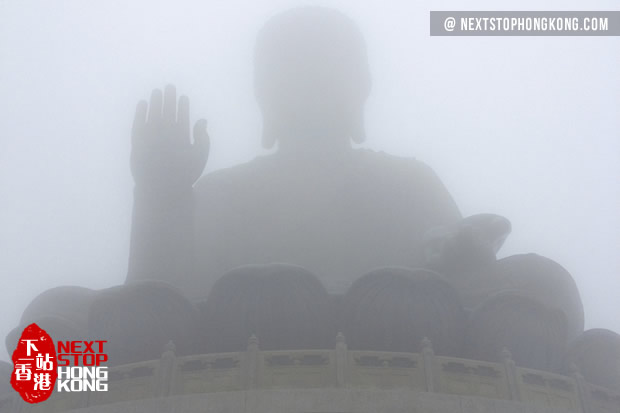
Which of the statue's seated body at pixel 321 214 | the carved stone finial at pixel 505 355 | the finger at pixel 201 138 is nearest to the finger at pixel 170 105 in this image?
the finger at pixel 201 138

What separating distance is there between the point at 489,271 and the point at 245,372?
2.58 metres

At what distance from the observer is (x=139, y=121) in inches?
331

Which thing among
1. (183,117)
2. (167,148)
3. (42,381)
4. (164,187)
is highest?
(183,117)

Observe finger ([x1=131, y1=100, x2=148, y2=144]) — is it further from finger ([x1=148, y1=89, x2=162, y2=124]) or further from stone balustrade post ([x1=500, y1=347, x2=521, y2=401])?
stone balustrade post ([x1=500, y1=347, x2=521, y2=401])

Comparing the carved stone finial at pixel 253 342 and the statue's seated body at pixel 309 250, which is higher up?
the statue's seated body at pixel 309 250

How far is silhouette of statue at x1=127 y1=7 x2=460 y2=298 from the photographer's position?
26.7ft

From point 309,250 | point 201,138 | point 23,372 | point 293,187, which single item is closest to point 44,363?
point 23,372

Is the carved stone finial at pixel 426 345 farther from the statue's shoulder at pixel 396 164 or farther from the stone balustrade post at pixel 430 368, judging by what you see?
the statue's shoulder at pixel 396 164

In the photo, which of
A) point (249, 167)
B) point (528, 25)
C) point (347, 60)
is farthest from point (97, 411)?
point (347, 60)

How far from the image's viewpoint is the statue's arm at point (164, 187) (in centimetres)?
791

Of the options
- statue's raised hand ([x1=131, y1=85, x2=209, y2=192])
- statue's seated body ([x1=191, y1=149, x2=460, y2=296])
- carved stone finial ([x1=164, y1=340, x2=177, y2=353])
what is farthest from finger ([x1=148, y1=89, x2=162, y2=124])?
carved stone finial ([x1=164, y1=340, x2=177, y2=353])

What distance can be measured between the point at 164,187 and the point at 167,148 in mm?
344

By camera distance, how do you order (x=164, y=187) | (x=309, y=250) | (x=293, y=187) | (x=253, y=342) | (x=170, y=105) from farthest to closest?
1. (x=293, y=187)
2. (x=309, y=250)
3. (x=170, y=105)
4. (x=164, y=187)
5. (x=253, y=342)

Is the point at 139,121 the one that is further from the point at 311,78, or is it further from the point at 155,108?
the point at 311,78
